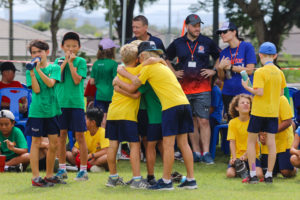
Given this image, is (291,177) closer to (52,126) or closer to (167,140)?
(167,140)

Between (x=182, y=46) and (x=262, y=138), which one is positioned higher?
(x=182, y=46)

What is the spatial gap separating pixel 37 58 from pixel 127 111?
1.10m

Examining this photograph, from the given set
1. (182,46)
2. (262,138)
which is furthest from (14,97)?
(262,138)

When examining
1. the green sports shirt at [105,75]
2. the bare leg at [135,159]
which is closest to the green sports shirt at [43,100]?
the bare leg at [135,159]

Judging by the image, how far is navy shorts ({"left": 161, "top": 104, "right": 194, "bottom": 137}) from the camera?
5.99 m

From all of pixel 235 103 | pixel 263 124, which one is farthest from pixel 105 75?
pixel 263 124

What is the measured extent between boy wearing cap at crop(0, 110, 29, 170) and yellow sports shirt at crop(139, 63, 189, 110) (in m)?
2.25

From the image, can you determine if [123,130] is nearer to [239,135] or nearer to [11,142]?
[239,135]

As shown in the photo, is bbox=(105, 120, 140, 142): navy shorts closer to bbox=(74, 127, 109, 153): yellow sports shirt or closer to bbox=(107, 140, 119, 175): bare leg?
bbox=(107, 140, 119, 175): bare leg

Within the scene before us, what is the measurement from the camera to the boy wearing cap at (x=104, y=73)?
8.35 m

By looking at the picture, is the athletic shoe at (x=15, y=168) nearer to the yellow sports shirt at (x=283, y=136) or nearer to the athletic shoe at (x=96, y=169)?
the athletic shoe at (x=96, y=169)

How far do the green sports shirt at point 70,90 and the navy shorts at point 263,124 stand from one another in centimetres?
198

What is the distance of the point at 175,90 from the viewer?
239 inches

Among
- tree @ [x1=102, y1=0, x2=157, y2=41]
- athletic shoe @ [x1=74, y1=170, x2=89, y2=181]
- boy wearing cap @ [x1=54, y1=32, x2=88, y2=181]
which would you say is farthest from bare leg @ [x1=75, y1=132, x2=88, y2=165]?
tree @ [x1=102, y1=0, x2=157, y2=41]
